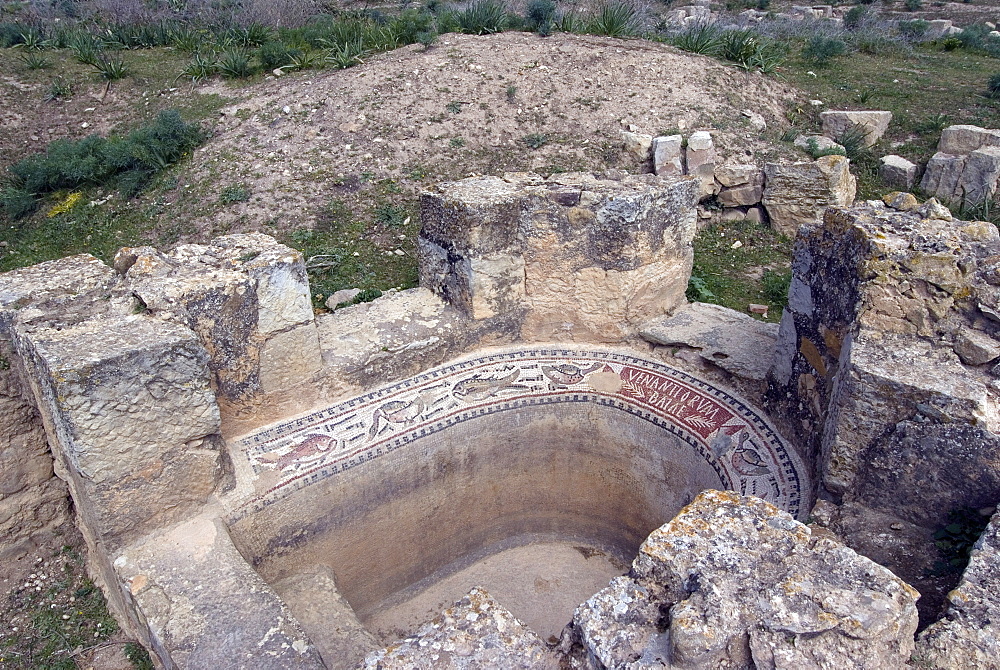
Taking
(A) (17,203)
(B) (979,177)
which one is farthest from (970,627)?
(A) (17,203)

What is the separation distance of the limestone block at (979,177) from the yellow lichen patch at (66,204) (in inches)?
376

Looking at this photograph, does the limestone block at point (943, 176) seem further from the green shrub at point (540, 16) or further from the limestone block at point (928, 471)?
the limestone block at point (928, 471)

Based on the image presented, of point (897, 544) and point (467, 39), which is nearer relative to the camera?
point (897, 544)

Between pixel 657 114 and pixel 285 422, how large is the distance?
6097 millimetres

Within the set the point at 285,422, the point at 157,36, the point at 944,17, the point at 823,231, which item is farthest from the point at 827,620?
the point at 944,17

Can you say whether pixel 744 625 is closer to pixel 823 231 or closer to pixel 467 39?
pixel 823 231

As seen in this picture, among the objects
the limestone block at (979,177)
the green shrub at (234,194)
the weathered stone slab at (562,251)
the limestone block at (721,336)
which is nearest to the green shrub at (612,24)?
the limestone block at (979,177)

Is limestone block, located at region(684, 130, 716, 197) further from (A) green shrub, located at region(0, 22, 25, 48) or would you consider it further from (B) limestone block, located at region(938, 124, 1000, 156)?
(A) green shrub, located at region(0, 22, 25, 48)

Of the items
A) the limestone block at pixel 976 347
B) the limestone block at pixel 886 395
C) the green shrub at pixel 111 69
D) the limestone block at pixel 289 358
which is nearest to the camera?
the limestone block at pixel 886 395

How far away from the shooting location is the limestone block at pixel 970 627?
1.96 m

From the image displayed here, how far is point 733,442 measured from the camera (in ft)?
13.0

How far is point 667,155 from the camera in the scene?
25.3 feet

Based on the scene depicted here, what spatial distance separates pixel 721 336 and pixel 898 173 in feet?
16.0

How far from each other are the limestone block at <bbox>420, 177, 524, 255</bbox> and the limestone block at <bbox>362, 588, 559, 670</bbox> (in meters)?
2.57
